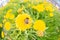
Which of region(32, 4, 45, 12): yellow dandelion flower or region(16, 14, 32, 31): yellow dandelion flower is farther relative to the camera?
region(32, 4, 45, 12): yellow dandelion flower

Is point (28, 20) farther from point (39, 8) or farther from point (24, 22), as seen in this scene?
point (39, 8)

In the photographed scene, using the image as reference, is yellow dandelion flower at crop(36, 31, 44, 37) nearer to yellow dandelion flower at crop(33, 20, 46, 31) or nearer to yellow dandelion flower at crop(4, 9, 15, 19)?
yellow dandelion flower at crop(33, 20, 46, 31)

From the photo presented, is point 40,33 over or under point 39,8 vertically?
under

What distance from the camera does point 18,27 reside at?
0.95 m

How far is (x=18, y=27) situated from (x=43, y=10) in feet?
0.58

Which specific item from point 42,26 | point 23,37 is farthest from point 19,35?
point 42,26

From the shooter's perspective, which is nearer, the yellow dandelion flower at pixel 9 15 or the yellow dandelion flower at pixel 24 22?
the yellow dandelion flower at pixel 24 22

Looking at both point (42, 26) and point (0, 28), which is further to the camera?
point (0, 28)

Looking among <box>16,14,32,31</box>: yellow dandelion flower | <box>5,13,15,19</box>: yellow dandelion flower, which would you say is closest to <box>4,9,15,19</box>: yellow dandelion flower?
<box>5,13,15,19</box>: yellow dandelion flower

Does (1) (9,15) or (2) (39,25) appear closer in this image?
(2) (39,25)

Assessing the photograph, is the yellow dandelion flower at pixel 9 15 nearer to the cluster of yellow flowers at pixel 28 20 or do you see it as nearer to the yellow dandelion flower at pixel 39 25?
the cluster of yellow flowers at pixel 28 20

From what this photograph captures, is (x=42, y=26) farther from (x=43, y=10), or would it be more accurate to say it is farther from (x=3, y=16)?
(x=3, y=16)

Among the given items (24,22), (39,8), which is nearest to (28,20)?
(24,22)

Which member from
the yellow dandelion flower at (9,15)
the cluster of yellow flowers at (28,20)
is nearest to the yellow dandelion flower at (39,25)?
the cluster of yellow flowers at (28,20)
